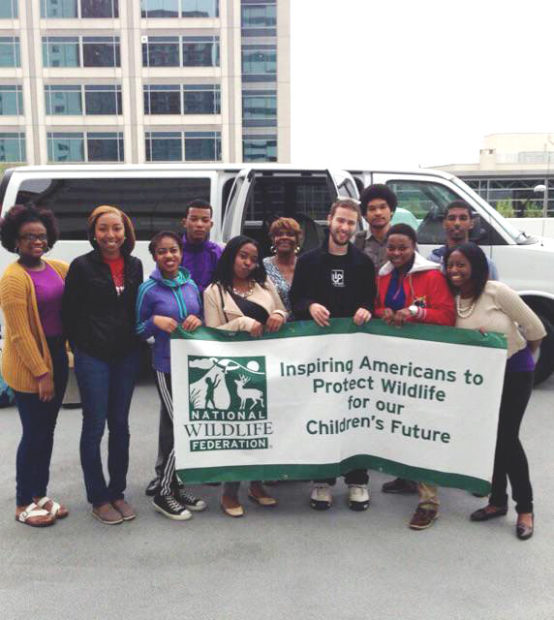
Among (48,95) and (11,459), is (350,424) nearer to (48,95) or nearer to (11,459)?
(11,459)

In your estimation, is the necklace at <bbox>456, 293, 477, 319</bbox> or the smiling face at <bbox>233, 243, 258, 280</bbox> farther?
the smiling face at <bbox>233, 243, 258, 280</bbox>

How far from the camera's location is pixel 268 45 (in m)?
53.8

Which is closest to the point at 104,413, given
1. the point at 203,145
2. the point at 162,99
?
the point at 203,145

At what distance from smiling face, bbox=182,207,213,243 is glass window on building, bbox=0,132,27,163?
175 feet

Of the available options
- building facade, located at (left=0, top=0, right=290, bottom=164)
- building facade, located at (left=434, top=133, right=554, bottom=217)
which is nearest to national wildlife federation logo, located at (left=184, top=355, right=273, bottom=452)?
building facade, located at (left=434, top=133, right=554, bottom=217)

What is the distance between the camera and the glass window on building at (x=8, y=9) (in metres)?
51.8

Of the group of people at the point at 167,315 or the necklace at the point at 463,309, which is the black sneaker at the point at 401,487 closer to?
the group of people at the point at 167,315

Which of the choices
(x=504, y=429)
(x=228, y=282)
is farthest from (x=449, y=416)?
(x=228, y=282)

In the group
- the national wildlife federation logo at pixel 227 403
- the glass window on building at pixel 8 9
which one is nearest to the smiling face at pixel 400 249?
the national wildlife federation logo at pixel 227 403

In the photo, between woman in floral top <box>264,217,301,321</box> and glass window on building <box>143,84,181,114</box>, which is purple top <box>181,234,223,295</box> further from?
glass window on building <box>143,84,181,114</box>

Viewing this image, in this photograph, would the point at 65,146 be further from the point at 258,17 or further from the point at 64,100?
the point at 258,17

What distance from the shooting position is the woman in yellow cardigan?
11.5ft

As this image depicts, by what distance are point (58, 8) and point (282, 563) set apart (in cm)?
5784

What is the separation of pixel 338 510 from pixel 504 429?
1128 mm
